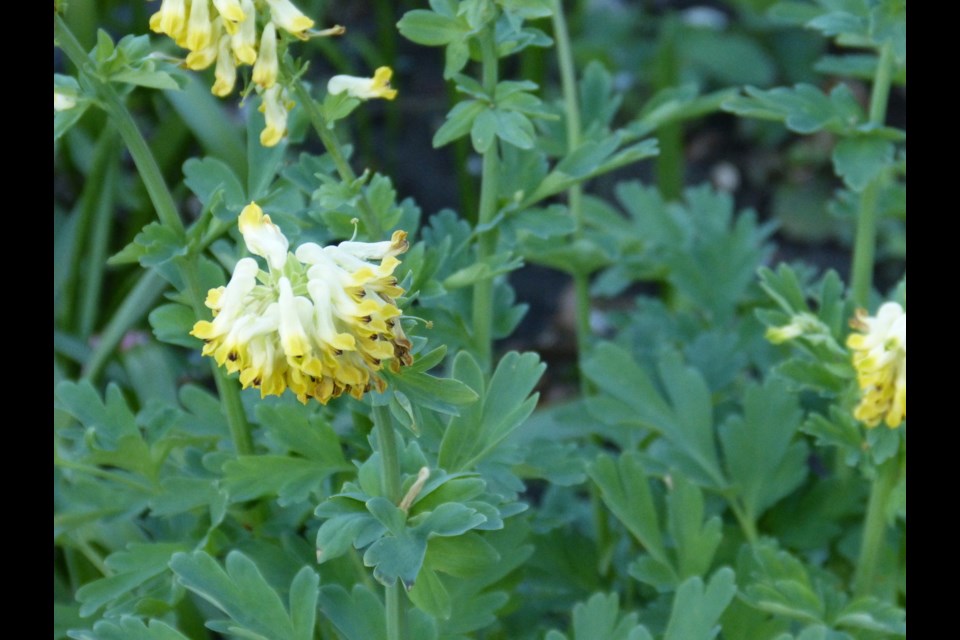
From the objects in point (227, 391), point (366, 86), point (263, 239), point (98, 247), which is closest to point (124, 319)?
point (98, 247)

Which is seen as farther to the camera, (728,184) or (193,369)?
(728,184)

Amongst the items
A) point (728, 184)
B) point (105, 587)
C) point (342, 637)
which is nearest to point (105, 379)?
point (105, 587)

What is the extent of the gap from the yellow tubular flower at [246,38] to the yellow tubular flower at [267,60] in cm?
1

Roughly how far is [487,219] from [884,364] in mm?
544

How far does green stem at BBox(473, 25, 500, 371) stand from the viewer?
1.41 metres

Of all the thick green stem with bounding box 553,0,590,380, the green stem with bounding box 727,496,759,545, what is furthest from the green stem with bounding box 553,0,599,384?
the green stem with bounding box 727,496,759,545

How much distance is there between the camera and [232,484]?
1.36m

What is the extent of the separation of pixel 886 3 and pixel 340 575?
1065mm

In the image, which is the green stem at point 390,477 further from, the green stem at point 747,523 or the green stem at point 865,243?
the green stem at point 865,243

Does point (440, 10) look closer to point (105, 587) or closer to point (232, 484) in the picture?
point (232, 484)

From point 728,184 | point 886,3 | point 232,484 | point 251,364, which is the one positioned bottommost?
point 728,184

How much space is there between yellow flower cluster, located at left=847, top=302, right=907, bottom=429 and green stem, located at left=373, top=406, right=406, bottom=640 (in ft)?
1.91

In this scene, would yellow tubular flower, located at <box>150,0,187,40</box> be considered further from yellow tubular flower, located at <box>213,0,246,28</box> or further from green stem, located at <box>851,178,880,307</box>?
green stem, located at <box>851,178,880,307</box>

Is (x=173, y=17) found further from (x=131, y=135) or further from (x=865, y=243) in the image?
(x=865, y=243)
